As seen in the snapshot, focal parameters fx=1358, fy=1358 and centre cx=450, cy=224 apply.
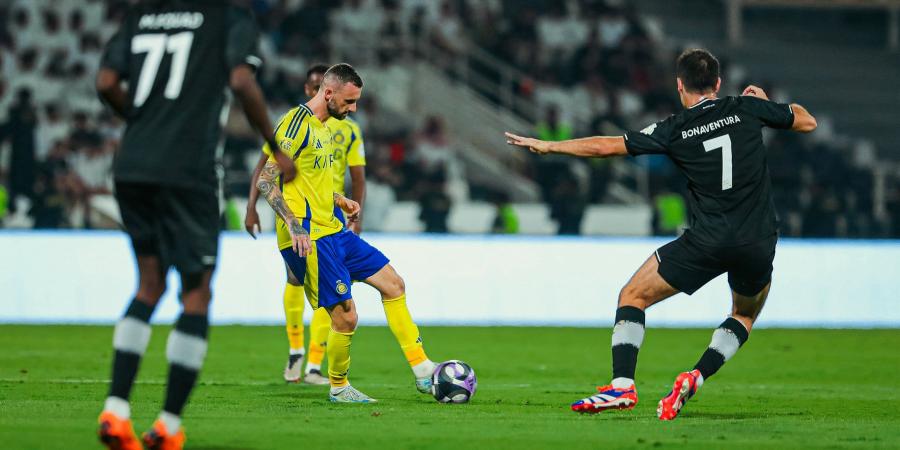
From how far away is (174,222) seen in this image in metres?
6.27

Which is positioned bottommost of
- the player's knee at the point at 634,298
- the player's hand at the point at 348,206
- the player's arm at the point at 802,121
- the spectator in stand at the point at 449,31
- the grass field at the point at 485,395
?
the grass field at the point at 485,395

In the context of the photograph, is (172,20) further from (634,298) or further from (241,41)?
(634,298)

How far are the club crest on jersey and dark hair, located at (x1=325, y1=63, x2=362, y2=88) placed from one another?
1.33 m

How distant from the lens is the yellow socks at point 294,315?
35.3 ft

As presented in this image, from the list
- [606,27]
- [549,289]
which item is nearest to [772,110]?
[549,289]

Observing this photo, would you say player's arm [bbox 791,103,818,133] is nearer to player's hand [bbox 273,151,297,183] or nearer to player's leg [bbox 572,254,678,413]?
player's leg [bbox 572,254,678,413]

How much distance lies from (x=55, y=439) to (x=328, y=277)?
2742 millimetres

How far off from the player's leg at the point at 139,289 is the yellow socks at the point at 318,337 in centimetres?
414

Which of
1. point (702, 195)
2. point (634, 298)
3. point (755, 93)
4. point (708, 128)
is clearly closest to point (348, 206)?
point (634, 298)

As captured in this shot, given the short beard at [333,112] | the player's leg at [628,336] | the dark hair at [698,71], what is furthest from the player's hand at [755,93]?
the short beard at [333,112]

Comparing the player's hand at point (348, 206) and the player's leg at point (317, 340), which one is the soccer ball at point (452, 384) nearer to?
the player's hand at point (348, 206)

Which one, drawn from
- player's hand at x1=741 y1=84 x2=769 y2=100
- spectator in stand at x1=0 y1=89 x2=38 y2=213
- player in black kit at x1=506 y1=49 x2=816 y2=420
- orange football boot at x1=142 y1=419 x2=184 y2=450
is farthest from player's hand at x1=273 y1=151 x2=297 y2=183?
spectator in stand at x1=0 y1=89 x2=38 y2=213

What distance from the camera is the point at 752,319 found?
8.74 m

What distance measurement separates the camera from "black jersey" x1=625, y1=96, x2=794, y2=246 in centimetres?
813
